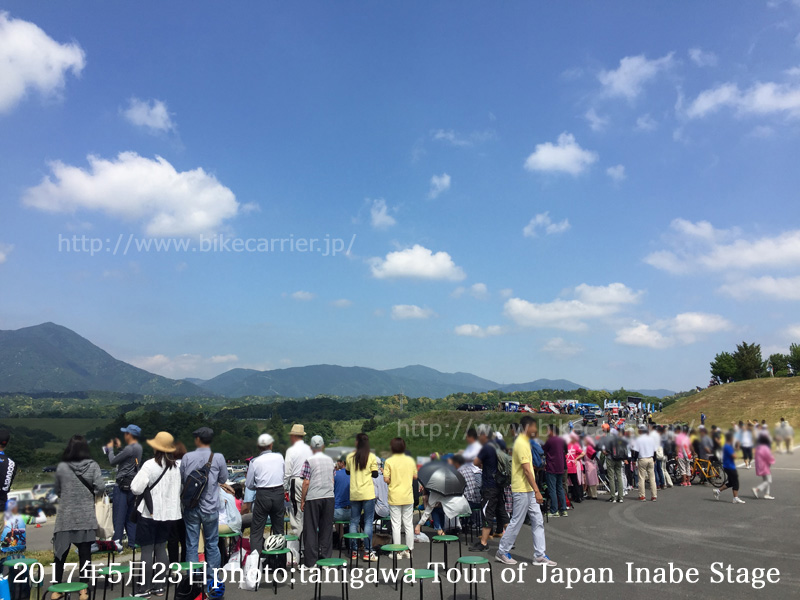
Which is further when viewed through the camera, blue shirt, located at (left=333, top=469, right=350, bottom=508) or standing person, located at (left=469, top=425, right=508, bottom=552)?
standing person, located at (left=469, top=425, right=508, bottom=552)

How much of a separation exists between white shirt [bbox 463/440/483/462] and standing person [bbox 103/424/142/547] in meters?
6.65

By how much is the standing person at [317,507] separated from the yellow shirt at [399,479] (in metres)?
1.03

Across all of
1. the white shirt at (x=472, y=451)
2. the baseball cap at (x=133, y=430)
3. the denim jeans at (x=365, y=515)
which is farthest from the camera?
the white shirt at (x=472, y=451)

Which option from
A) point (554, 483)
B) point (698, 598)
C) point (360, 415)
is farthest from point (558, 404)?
point (698, 598)

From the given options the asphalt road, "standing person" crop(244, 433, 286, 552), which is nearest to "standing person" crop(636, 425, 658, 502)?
the asphalt road

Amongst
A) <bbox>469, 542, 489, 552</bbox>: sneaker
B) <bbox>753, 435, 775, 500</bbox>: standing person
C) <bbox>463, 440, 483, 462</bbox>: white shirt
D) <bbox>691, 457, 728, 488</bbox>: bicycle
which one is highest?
<bbox>753, 435, 775, 500</bbox>: standing person

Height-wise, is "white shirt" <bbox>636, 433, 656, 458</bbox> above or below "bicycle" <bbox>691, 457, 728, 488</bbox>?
above

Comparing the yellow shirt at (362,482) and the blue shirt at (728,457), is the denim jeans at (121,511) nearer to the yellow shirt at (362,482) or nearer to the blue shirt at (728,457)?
the yellow shirt at (362,482)

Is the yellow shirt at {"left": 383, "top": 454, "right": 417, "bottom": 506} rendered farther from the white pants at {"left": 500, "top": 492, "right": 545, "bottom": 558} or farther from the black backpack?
the black backpack

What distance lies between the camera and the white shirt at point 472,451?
431 inches

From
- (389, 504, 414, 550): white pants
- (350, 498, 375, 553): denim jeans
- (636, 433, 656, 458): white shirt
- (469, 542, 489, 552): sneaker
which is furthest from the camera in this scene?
(636, 433, 656, 458): white shirt

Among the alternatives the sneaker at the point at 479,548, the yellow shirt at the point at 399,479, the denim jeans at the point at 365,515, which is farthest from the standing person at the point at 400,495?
the sneaker at the point at 479,548

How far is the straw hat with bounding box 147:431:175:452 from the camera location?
22.9 ft

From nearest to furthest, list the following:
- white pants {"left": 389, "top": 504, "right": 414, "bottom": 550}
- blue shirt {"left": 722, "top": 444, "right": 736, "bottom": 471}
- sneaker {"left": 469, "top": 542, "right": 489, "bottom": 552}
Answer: blue shirt {"left": 722, "top": 444, "right": 736, "bottom": 471}, white pants {"left": 389, "top": 504, "right": 414, "bottom": 550}, sneaker {"left": 469, "top": 542, "right": 489, "bottom": 552}
